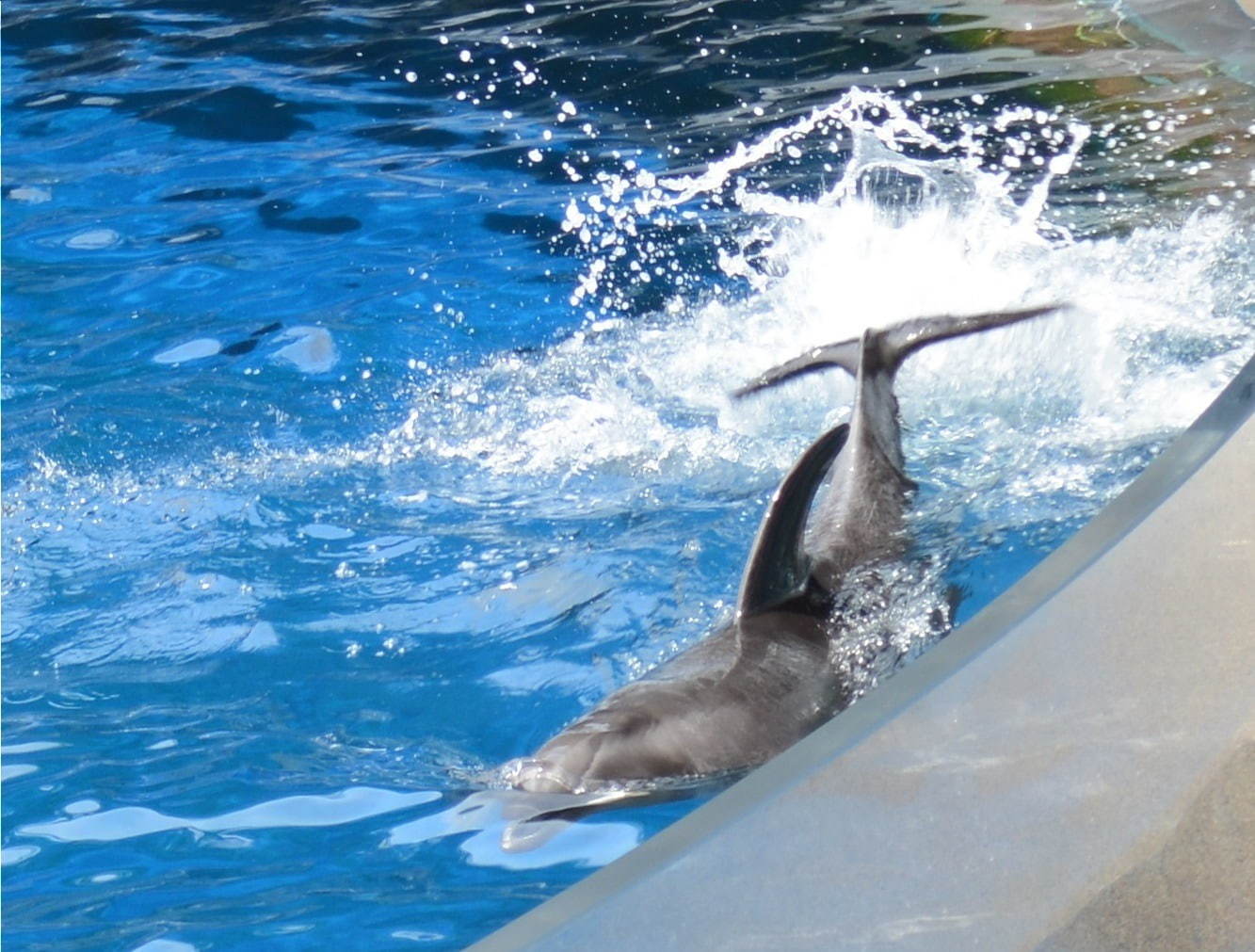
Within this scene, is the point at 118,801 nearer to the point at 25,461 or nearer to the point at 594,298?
the point at 25,461

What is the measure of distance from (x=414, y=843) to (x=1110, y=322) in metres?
3.48

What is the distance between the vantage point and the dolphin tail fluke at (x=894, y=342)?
404cm

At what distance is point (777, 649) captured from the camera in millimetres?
2910

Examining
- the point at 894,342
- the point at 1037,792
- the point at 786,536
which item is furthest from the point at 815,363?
the point at 1037,792

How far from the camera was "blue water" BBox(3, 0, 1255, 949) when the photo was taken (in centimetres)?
292

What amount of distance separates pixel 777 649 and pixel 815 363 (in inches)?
59.9

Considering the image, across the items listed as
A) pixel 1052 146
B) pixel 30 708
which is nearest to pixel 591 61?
pixel 1052 146

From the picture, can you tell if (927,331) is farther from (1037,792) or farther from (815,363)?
(1037,792)

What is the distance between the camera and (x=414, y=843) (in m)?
2.54

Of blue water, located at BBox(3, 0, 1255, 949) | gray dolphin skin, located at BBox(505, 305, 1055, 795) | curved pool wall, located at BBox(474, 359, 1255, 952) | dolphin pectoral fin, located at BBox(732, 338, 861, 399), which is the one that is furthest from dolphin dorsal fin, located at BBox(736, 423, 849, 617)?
dolphin pectoral fin, located at BBox(732, 338, 861, 399)

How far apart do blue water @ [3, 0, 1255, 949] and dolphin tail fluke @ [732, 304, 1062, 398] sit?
323 millimetres

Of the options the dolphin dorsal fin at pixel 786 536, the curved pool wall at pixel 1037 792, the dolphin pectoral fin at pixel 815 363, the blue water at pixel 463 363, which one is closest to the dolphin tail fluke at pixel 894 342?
the dolphin pectoral fin at pixel 815 363

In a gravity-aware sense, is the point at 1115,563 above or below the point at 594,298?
above

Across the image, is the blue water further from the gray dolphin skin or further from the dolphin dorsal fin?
the dolphin dorsal fin
